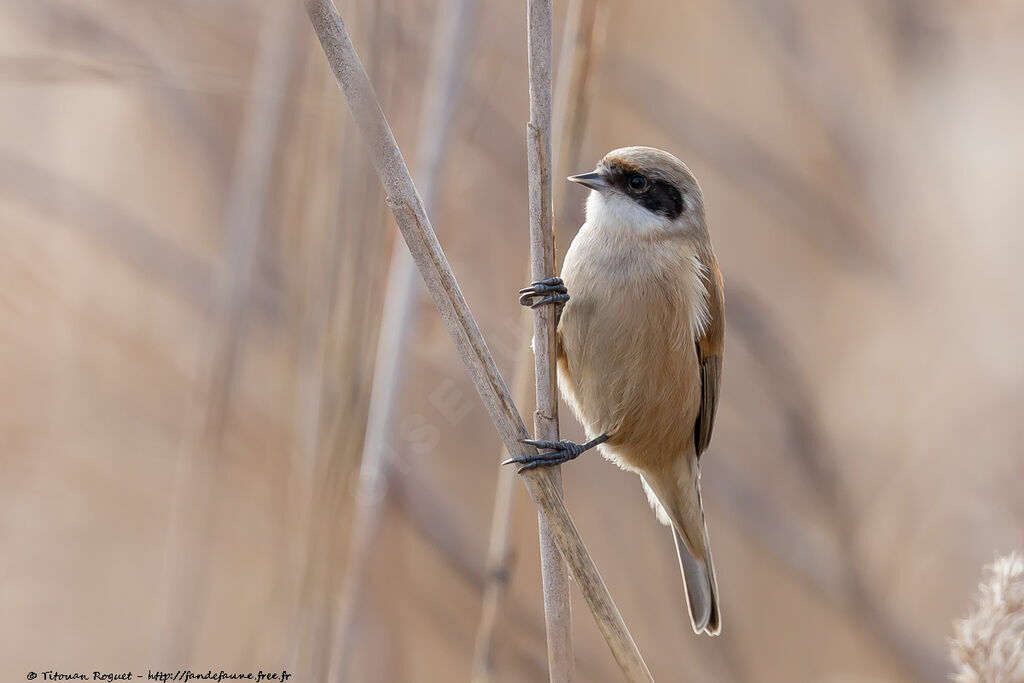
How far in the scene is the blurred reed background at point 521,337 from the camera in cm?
266

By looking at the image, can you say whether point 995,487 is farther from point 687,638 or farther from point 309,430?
point 309,430

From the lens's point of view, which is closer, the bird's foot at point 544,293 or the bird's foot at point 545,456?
the bird's foot at point 545,456

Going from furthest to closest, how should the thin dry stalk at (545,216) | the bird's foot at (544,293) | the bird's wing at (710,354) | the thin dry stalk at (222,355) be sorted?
the bird's wing at (710,354)
the thin dry stalk at (222,355)
the bird's foot at (544,293)
the thin dry stalk at (545,216)

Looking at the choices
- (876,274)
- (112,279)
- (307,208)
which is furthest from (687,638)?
(112,279)

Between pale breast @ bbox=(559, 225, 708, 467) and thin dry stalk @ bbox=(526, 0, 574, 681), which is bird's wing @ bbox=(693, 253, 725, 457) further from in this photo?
thin dry stalk @ bbox=(526, 0, 574, 681)

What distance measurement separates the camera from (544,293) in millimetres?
1658

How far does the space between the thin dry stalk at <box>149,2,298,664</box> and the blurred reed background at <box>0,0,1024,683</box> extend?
0.39ft

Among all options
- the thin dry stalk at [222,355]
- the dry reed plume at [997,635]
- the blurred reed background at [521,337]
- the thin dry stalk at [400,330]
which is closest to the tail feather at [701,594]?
the blurred reed background at [521,337]

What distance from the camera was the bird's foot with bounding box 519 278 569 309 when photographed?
1.66m

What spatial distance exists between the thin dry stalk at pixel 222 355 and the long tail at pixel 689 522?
3.87 ft

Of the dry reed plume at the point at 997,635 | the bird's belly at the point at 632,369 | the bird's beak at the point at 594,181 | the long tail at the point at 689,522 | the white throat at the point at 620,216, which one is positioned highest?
the bird's beak at the point at 594,181

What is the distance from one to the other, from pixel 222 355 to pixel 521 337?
79 centimetres

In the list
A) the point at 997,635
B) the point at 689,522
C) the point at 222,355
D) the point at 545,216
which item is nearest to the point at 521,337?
the point at 689,522

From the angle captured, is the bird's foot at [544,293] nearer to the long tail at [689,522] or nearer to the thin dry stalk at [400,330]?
the thin dry stalk at [400,330]
